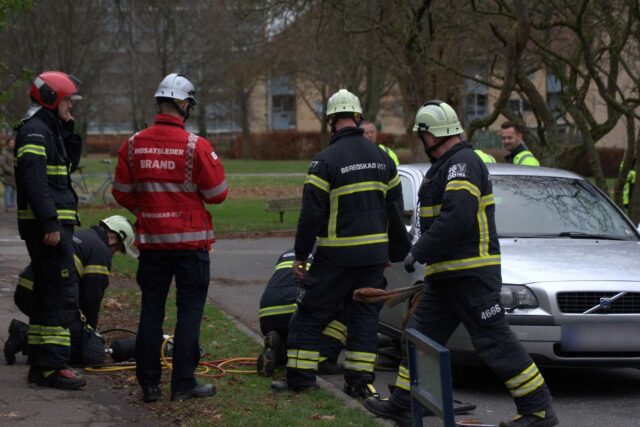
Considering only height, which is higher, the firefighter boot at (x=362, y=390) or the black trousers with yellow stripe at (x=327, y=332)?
the black trousers with yellow stripe at (x=327, y=332)

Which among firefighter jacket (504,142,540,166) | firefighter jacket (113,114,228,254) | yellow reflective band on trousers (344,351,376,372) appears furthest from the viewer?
firefighter jacket (504,142,540,166)

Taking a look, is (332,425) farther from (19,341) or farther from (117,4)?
(117,4)

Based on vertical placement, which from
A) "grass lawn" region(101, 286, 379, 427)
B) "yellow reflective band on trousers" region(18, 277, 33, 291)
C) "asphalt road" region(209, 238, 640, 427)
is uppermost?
"yellow reflective band on trousers" region(18, 277, 33, 291)

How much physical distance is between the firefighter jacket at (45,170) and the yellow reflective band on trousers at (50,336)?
2.15 ft

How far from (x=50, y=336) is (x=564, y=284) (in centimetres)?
345

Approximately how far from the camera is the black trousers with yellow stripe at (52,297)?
286 inches

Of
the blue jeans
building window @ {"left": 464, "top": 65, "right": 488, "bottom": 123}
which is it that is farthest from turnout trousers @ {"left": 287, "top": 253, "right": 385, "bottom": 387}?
the blue jeans

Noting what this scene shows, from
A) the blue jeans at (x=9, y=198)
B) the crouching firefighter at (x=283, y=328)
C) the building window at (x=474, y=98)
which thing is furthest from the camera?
the building window at (x=474, y=98)

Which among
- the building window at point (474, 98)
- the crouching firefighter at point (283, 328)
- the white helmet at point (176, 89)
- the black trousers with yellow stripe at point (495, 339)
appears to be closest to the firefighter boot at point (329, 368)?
the crouching firefighter at point (283, 328)

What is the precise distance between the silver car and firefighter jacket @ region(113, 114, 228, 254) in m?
2.04

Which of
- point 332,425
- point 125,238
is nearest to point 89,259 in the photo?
point 125,238

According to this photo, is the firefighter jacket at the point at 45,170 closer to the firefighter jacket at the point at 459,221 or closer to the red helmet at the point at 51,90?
the red helmet at the point at 51,90

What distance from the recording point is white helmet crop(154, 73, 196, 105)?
7047mm

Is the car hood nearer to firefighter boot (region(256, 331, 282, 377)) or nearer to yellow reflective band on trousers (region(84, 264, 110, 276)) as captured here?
firefighter boot (region(256, 331, 282, 377))
